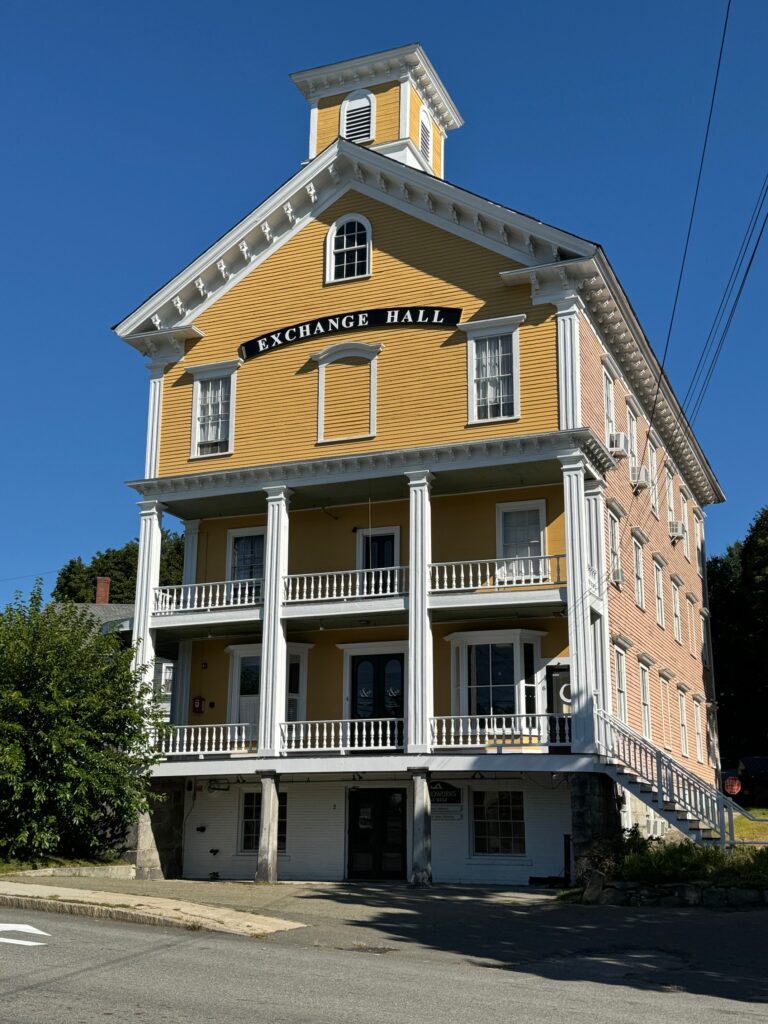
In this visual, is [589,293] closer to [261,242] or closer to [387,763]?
[261,242]

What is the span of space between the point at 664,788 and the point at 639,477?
962cm

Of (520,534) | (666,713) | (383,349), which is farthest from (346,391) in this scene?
(666,713)

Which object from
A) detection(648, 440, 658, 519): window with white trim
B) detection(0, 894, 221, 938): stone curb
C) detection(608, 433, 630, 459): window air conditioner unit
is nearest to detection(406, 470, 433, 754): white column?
detection(608, 433, 630, 459): window air conditioner unit

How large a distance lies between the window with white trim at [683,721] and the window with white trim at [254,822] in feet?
43.4

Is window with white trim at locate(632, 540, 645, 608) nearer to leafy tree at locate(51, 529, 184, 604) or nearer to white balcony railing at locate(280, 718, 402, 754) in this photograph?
white balcony railing at locate(280, 718, 402, 754)

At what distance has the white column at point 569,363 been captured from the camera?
2509 centimetres

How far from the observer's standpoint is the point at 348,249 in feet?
94.2

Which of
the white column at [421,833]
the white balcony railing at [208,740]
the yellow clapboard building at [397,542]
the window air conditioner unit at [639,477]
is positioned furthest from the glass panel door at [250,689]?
the window air conditioner unit at [639,477]

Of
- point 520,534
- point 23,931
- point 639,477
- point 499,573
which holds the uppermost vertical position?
point 639,477

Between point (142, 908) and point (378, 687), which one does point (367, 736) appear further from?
point (142, 908)

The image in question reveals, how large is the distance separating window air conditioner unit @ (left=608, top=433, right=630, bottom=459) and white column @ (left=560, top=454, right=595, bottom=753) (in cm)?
310

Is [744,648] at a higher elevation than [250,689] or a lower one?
higher

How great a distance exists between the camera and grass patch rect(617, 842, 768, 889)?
19172mm

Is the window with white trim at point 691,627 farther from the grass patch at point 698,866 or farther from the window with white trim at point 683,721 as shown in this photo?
the grass patch at point 698,866
